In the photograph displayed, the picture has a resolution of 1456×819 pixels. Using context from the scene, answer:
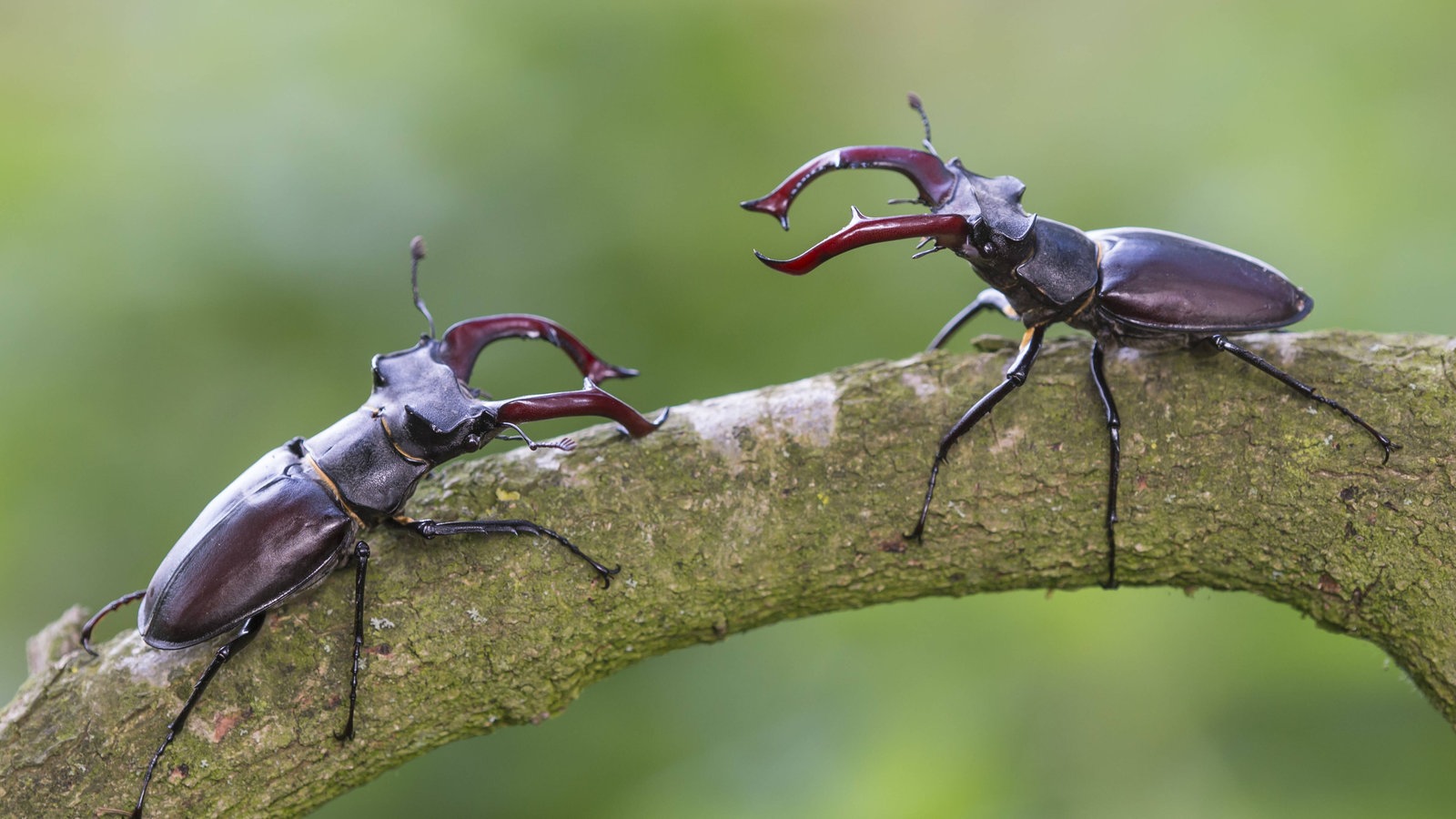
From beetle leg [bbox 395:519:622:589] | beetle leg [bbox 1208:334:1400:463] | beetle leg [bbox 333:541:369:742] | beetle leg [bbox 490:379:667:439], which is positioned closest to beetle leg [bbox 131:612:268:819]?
beetle leg [bbox 333:541:369:742]

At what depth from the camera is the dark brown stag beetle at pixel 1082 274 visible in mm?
2365

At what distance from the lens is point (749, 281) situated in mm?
4234

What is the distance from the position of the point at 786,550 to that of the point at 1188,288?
1270mm

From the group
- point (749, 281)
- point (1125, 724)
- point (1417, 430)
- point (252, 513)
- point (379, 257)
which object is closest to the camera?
point (1417, 430)

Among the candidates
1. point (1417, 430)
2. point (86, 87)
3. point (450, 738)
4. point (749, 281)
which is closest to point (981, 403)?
point (1417, 430)

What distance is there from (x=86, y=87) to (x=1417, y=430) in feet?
16.7

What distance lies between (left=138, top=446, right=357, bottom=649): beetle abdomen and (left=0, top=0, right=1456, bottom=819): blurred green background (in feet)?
4.48

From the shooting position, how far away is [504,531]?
220cm

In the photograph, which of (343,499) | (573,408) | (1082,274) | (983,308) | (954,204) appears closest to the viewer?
(573,408)

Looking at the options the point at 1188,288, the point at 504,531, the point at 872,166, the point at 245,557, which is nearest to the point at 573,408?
the point at 504,531

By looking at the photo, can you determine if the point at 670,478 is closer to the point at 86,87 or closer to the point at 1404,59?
the point at 86,87

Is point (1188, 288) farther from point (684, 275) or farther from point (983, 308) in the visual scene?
point (684, 275)

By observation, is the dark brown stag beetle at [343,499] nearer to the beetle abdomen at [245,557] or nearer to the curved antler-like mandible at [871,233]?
the beetle abdomen at [245,557]

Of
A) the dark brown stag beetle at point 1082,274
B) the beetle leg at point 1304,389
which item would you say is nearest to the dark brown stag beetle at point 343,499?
the dark brown stag beetle at point 1082,274
